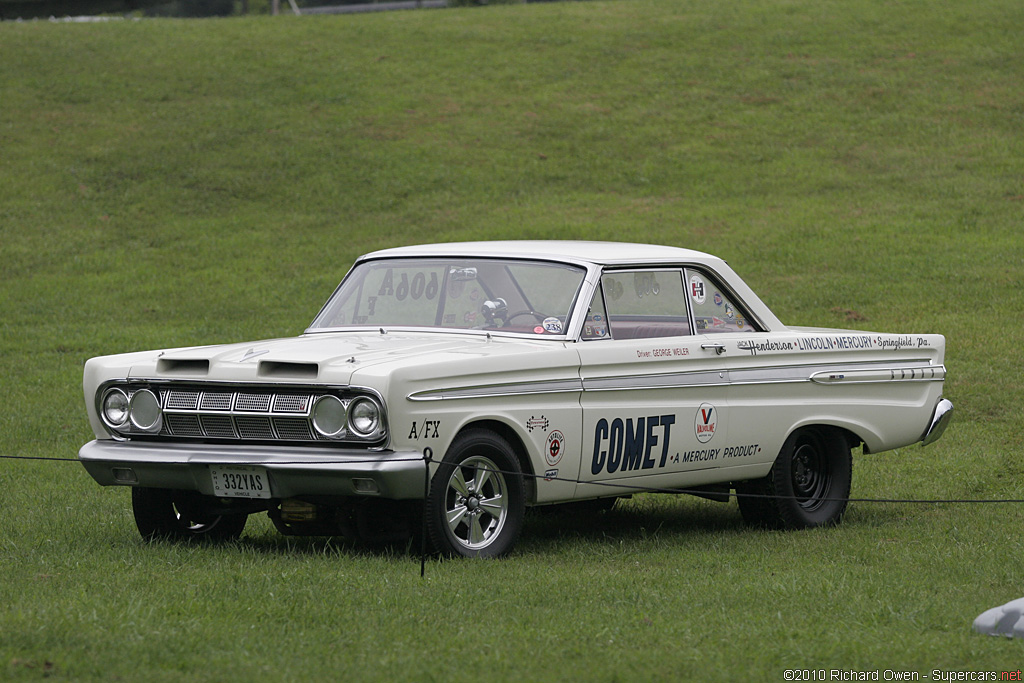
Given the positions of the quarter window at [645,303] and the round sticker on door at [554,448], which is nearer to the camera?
the round sticker on door at [554,448]

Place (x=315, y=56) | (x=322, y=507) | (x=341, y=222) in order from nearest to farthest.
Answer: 1. (x=322, y=507)
2. (x=341, y=222)
3. (x=315, y=56)

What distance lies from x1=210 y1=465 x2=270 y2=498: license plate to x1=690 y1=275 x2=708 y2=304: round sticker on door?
10.1 ft

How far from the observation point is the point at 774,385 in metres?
8.23

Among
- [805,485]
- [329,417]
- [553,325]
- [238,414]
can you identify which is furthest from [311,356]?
[805,485]

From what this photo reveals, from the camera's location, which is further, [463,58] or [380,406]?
[463,58]

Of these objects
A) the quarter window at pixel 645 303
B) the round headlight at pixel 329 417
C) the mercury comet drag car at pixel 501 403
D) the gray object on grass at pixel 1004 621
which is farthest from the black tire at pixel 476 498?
the gray object on grass at pixel 1004 621

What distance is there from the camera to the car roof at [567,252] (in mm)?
7871

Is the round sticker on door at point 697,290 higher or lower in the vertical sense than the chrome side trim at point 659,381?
higher

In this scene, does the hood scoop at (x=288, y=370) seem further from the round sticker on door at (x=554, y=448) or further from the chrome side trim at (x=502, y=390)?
the round sticker on door at (x=554, y=448)

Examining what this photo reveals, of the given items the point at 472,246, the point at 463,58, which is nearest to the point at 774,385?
the point at 472,246

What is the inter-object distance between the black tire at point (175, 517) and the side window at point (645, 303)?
2.50 m

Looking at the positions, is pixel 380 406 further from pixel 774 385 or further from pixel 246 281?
pixel 246 281

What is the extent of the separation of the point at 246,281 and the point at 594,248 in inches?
521

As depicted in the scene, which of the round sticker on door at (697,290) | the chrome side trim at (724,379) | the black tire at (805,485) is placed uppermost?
the round sticker on door at (697,290)
